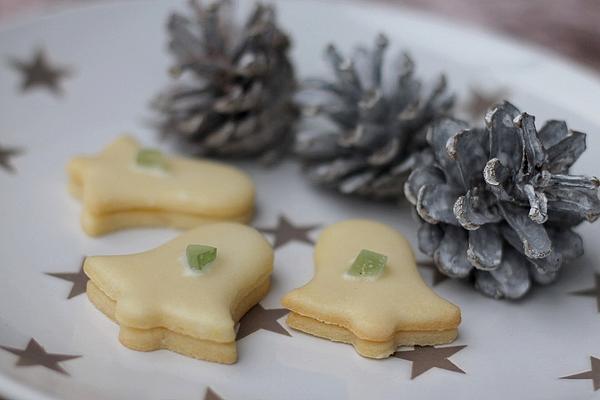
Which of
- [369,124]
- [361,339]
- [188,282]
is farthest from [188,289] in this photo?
[369,124]

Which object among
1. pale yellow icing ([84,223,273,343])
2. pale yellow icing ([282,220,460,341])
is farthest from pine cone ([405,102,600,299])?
pale yellow icing ([84,223,273,343])

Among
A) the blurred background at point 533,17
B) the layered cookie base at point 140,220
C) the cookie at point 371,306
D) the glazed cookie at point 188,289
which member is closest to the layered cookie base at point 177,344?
the glazed cookie at point 188,289

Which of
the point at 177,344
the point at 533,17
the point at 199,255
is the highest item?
the point at 533,17

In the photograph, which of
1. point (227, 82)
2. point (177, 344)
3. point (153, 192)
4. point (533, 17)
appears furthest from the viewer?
point (533, 17)

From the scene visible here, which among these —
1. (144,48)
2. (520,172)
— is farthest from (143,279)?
(144,48)

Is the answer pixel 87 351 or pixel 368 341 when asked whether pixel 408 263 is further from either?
pixel 87 351

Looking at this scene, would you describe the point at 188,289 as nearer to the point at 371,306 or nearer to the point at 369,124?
the point at 371,306
